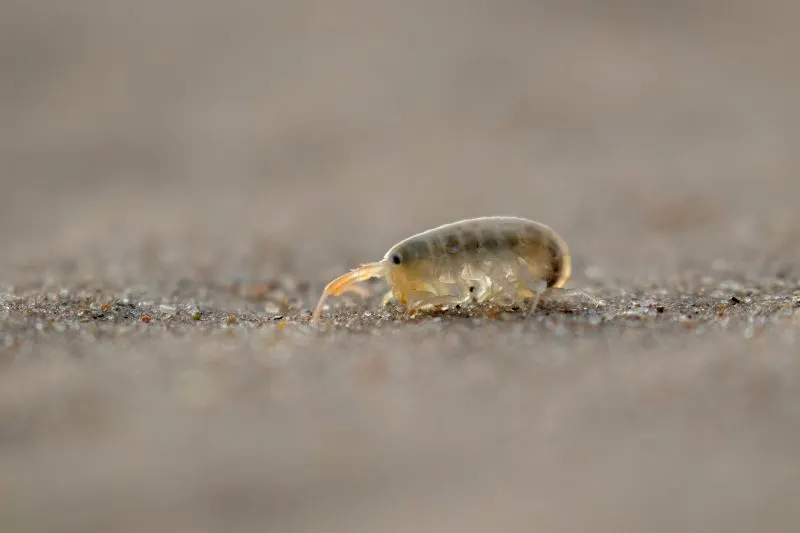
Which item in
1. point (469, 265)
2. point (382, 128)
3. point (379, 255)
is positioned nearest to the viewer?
point (469, 265)

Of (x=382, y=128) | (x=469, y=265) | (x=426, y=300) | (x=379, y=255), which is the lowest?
(x=426, y=300)

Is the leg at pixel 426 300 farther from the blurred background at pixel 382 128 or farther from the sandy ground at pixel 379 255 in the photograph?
the blurred background at pixel 382 128

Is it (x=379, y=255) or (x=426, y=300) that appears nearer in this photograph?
(x=426, y=300)

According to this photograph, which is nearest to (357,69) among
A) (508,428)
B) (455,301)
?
(455,301)

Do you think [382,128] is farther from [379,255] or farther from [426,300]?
[426,300]

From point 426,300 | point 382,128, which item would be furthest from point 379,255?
point 382,128

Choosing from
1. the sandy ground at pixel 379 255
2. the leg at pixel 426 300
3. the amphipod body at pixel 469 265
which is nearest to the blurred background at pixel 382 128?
the sandy ground at pixel 379 255

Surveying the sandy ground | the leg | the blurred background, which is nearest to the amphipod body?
the leg
